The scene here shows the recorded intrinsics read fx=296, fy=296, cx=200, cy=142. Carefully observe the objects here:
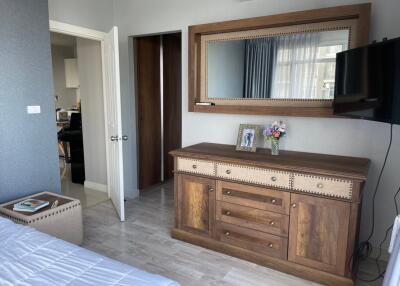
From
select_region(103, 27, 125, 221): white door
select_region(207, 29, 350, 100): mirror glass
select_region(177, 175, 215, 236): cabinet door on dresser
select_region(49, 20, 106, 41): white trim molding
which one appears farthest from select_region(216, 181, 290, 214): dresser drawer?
select_region(49, 20, 106, 41): white trim molding

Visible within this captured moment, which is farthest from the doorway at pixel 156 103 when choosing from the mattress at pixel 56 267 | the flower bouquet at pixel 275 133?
the mattress at pixel 56 267

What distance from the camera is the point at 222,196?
8.39 feet

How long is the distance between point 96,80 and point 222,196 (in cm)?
255

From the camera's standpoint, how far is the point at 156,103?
4301mm

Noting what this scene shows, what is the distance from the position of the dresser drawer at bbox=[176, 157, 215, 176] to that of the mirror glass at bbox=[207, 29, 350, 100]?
790 mm

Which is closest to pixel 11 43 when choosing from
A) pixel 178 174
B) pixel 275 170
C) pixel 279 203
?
pixel 178 174

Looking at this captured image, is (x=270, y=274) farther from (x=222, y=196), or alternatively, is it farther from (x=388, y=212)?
(x=388, y=212)

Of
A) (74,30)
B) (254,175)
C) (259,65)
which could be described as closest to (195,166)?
(254,175)

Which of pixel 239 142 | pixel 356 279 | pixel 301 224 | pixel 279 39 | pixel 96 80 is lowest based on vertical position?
pixel 356 279

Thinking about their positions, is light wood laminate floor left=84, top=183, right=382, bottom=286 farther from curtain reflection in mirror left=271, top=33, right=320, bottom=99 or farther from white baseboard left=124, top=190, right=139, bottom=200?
curtain reflection in mirror left=271, top=33, right=320, bottom=99

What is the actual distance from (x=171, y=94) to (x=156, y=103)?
1.25 ft

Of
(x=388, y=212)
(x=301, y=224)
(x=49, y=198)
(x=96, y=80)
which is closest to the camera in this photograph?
(x=301, y=224)

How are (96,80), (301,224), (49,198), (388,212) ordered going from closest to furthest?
(301,224) → (388,212) → (49,198) → (96,80)

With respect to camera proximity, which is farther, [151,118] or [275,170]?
[151,118]
